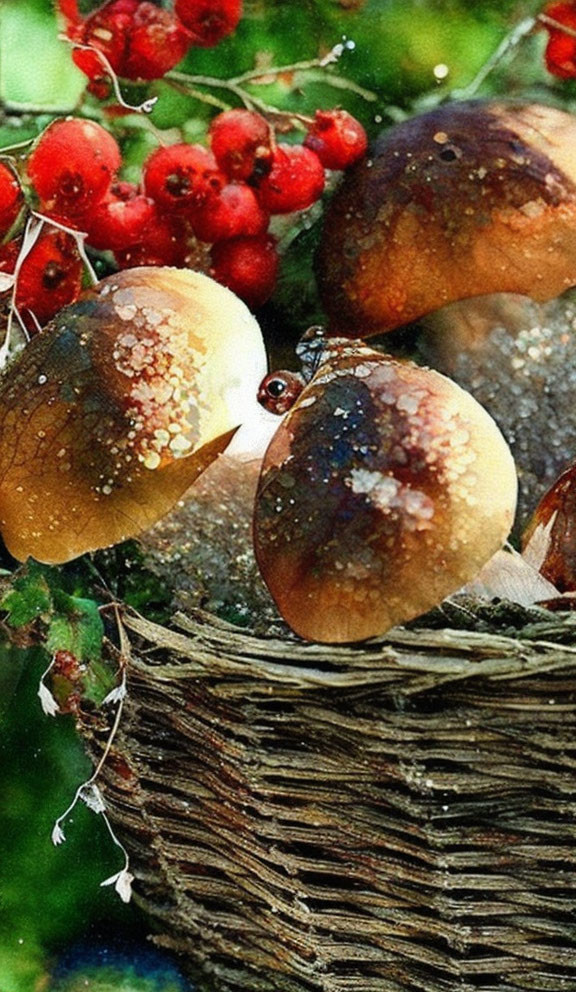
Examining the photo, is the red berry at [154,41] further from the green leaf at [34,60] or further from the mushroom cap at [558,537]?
the mushroom cap at [558,537]

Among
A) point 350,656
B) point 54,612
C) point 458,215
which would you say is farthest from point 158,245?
point 350,656

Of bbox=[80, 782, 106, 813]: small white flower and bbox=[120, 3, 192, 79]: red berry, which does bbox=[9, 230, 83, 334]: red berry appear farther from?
bbox=[80, 782, 106, 813]: small white flower

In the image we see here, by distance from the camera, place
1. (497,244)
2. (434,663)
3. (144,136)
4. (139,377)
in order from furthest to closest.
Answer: (144,136) → (497,244) → (139,377) → (434,663)

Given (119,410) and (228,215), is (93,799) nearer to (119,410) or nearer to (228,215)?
(119,410)

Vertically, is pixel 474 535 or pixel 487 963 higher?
pixel 474 535

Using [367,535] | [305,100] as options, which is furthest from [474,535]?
[305,100]

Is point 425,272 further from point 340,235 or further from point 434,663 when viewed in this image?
point 434,663

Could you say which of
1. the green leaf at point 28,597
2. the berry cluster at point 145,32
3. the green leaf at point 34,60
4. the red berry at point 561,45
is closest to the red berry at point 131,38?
the berry cluster at point 145,32
